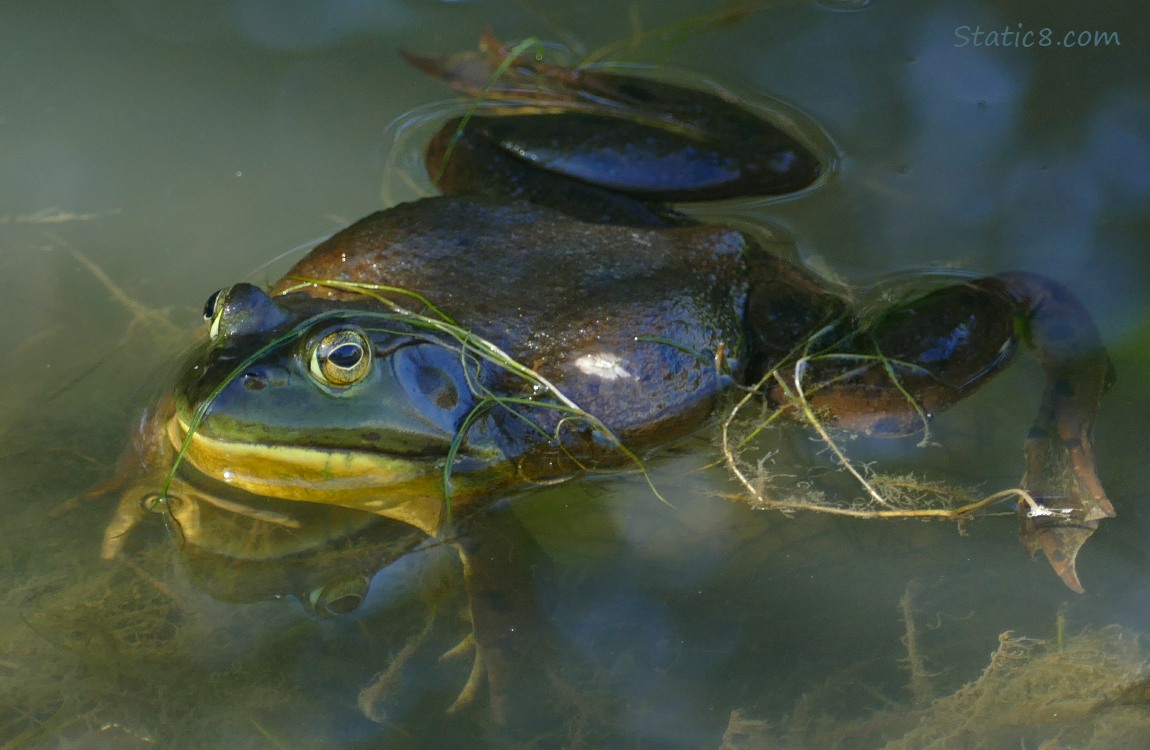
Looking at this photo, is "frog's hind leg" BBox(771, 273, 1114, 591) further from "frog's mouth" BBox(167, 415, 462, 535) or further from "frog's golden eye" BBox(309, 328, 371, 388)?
"frog's golden eye" BBox(309, 328, 371, 388)

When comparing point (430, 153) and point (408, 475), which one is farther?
point (430, 153)

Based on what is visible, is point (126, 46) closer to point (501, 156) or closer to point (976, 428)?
point (501, 156)

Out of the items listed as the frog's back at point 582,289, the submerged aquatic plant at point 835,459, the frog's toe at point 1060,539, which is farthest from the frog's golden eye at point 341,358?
the frog's toe at point 1060,539

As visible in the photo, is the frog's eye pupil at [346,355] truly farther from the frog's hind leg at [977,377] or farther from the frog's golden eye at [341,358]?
the frog's hind leg at [977,377]

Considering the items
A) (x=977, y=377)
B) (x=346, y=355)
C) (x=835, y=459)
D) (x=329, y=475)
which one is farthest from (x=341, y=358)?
(x=977, y=377)

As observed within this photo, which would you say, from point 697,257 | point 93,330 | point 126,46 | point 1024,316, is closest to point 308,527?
point 93,330

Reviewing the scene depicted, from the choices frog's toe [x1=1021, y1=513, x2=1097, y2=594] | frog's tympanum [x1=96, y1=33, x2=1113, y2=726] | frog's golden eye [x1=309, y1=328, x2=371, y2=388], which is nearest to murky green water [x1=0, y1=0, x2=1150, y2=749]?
frog's toe [x1=1021, y1=513, x2=1097, y2=594]

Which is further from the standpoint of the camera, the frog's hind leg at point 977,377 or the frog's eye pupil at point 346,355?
the frog's hind leg at point 977,377
